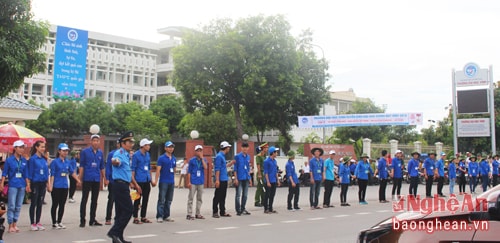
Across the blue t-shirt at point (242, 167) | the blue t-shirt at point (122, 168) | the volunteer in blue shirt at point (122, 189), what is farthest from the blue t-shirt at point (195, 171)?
the blue t-shirt at point (122, 168)

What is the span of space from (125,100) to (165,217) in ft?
172

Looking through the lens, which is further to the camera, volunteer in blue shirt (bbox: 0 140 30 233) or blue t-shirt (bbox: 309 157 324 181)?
blue t-shirt (bbox: 309 157 324 181)

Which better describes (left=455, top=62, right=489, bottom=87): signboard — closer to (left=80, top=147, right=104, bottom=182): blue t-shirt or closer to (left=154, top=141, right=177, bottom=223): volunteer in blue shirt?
(left=154, top=141, right=177, bottom=223): volunteer in blue shirt

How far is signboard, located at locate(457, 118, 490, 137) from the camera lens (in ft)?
105

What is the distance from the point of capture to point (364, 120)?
114 feet

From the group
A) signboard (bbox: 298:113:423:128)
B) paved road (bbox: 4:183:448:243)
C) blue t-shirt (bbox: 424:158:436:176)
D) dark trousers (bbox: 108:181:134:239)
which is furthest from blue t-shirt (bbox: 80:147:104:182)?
signboard (bbox: 298:113:423:128)

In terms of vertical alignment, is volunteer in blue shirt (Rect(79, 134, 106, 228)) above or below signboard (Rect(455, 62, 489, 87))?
below

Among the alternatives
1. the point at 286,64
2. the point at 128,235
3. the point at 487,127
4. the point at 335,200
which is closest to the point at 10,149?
the point at 128,235

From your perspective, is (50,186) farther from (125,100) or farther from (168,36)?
(168,36)

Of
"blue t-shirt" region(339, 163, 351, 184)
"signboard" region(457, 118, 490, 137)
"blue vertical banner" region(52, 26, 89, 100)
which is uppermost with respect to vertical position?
"blue vertical banner" region(52, 26, 89, 100)

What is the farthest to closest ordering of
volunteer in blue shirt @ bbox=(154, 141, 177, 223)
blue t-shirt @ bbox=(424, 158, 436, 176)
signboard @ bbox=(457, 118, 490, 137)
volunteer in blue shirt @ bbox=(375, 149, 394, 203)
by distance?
signboard @ bbox=(457, 118, 490, 137), blue t-shirt @ bbox=(424, 158, 436, 176), volunteer in blue shirt @ bbox=(375, 149, 394, 203), volunteer in blue shirt @ bbox=(154, 141, 177, 223)

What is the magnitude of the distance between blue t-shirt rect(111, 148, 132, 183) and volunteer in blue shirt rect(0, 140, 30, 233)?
108 inches

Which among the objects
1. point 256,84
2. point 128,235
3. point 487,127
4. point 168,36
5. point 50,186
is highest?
point 168,36

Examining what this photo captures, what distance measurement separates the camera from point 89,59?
194 ft
